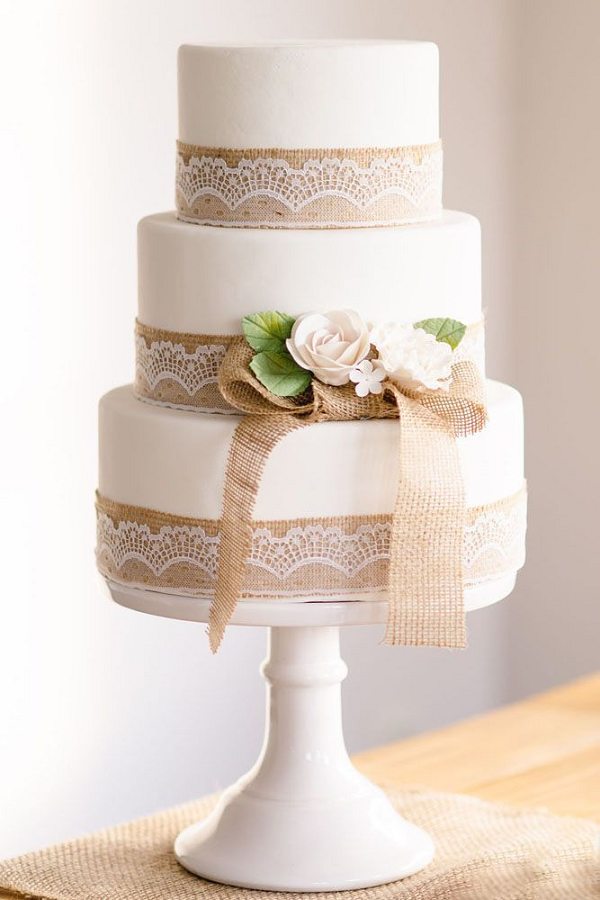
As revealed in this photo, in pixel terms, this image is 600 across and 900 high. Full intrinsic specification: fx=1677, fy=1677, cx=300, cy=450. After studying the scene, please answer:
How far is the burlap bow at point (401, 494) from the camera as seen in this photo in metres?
1.21

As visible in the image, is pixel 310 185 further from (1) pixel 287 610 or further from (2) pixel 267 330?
(1) pixel 287 610

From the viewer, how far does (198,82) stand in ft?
4.16

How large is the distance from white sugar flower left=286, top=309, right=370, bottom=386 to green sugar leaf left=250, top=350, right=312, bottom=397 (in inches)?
0.6

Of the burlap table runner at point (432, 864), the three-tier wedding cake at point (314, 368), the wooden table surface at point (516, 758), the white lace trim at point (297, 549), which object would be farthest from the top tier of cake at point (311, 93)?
the wooden table surface at point (516, 758)

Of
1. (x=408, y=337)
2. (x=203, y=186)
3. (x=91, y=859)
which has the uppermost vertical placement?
(x=203, y=186)

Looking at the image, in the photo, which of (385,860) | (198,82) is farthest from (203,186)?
(385,860)

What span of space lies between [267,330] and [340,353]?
0.06m

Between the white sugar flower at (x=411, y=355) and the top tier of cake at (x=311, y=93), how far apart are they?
5.8 inches

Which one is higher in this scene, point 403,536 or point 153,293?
point 153,293

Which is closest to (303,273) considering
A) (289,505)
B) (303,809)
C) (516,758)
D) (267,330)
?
(267,330)

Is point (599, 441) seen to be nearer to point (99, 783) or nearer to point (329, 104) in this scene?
point (99, 783)

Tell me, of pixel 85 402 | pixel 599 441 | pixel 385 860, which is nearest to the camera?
pixel 385 860

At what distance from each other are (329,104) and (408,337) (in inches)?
7.2

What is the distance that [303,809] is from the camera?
4.41ft
